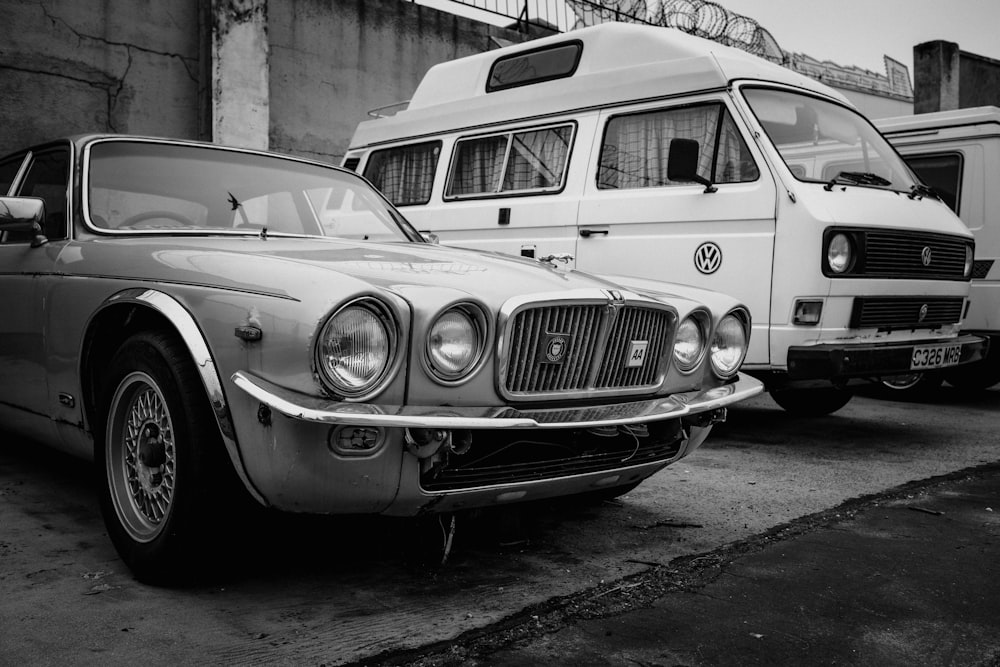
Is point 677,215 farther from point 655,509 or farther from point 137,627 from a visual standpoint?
point 137,627

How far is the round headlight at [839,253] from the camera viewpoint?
5.32 m

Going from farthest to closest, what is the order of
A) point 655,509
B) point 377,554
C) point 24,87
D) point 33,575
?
point 24,87 → point 655,509 → point 377,554 → point 33,575

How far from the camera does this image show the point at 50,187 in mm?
4012

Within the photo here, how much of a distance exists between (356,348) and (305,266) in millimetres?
328

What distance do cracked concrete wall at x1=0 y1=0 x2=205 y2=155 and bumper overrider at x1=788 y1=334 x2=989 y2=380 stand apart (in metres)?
6.72

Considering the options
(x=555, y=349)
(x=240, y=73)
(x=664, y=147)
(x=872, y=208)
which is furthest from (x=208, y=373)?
(x=240, y=73)

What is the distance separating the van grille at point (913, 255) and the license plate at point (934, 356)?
1.38 feet

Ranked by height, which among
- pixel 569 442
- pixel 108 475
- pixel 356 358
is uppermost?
pixel 356 358

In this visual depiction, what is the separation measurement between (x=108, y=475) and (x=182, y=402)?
629 mm

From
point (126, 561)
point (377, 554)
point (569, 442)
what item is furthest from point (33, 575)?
point (569, 442)

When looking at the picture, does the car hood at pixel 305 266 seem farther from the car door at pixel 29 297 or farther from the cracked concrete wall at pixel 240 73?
the cracked concrete wall at pixel 240 73

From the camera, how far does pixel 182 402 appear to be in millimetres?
2752

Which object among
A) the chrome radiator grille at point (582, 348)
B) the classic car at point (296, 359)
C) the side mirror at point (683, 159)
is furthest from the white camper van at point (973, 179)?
the chrome radiator grille at point (582, 348)

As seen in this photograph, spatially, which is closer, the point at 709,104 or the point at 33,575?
the point at 33,575
